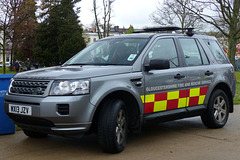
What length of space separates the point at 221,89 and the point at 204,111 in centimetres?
76

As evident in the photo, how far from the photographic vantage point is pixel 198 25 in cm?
3806

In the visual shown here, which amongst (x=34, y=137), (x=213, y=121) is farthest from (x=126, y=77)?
(x=213, y=121)

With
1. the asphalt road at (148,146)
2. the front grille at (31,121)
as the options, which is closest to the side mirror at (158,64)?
the asphalt road at (148,146)

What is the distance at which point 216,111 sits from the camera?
6543 millimetres

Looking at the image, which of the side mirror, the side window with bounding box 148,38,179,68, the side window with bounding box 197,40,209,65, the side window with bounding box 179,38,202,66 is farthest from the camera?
the side window with bounding box 197,40,209,65

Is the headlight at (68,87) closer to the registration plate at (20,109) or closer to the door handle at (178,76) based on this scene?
the registration plate at (20,109)

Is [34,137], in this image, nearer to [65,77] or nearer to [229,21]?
[65,77]

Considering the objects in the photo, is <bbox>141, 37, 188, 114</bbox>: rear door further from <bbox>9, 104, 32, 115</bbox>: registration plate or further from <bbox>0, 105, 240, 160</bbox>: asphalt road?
<bbox>9, 104, 32, 115</bbox>: registration plate

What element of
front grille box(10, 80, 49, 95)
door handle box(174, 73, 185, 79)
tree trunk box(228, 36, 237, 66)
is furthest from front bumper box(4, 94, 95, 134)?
tree trunk box(228, 36, 237, 66)

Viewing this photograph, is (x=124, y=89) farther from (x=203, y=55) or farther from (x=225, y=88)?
(x=225, y=88)

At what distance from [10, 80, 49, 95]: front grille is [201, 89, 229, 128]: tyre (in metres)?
3.25

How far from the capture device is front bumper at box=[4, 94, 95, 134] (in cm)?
422

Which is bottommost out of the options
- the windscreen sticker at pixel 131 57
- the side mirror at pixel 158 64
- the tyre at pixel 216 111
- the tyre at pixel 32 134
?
the tyre at pixel 32 134

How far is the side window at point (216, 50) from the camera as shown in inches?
Result: 262
